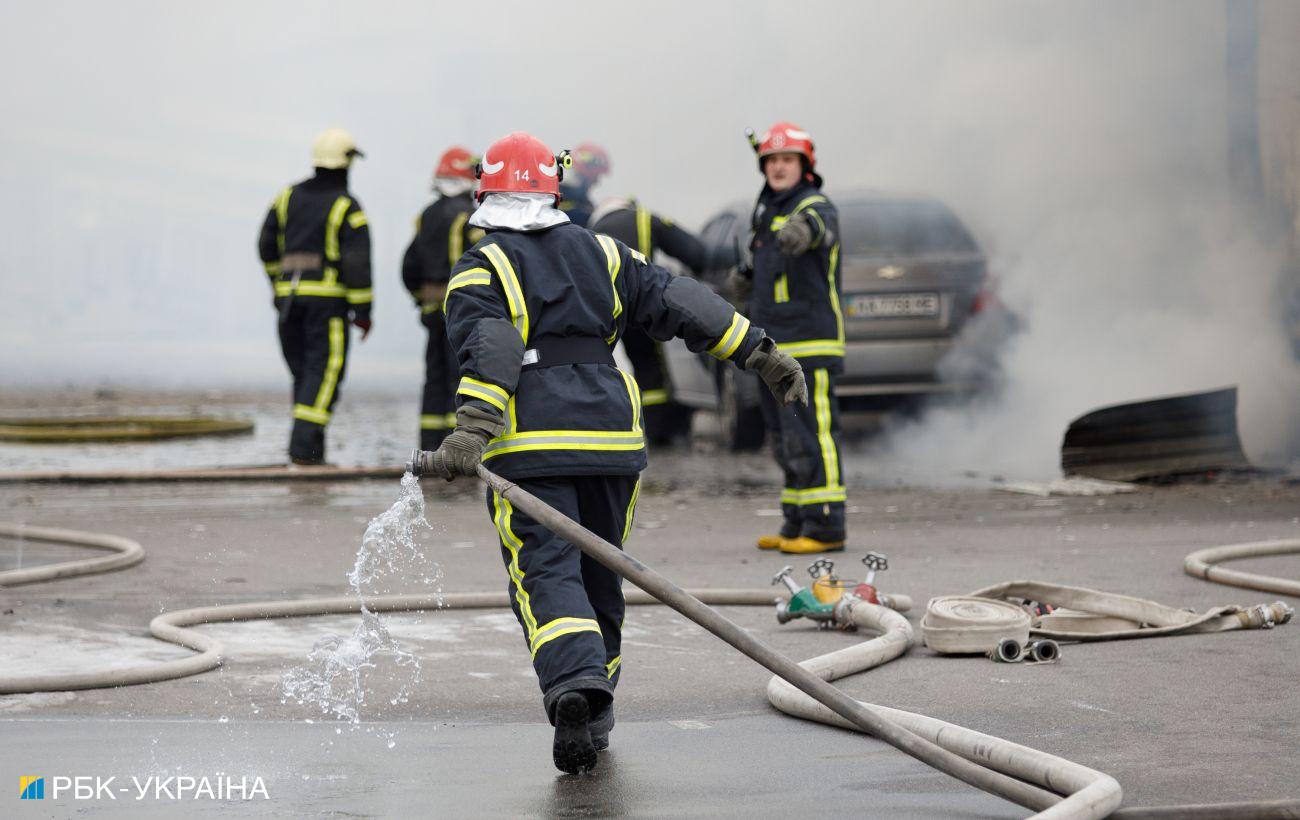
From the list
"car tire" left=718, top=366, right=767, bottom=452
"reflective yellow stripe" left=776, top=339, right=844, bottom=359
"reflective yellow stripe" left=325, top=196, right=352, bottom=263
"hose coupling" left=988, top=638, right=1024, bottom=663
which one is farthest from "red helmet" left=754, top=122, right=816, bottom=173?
"reflective yellow stripe" left=325, top=196, right=352, bottom=263

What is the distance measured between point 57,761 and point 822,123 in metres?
11.7

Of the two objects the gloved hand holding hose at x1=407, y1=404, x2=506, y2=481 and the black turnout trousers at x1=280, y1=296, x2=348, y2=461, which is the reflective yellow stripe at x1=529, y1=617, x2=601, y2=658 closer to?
the gloved hand holding hose at x1=407, y1=404, x2=506, y2=481

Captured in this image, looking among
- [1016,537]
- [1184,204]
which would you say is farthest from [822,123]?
[1016,537]

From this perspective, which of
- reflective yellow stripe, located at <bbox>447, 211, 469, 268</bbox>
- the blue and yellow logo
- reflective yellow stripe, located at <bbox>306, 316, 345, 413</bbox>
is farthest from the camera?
reflective yellow stripe, located at <bbox>447, 211, 469, 268</bbox>

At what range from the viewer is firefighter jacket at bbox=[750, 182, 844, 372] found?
25.3ft

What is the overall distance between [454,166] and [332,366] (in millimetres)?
1521

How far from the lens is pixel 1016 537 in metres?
7.95

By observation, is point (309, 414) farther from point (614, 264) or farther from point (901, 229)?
point (614, 264)

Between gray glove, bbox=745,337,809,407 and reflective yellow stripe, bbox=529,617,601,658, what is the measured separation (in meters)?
0.77

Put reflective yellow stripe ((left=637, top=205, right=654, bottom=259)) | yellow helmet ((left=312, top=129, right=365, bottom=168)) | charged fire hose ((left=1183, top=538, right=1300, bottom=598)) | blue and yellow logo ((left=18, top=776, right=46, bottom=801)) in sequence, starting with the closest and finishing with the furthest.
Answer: blue and yellow logo ((left=18, top=776, right=46, bottom=801))
charged fire hose ((left=1183, top=538, right=1300, bottom=598))
reflective yellow stripe ((left=637, top=205, right=654, bottom=259))
yellow helmet ((left=312, top=129, right=365, bottom=168))

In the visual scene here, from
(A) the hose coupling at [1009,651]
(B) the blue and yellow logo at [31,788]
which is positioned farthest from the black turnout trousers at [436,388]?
(B) the blue and yellow logo at [31,788]

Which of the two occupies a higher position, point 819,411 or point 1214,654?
point 819,411

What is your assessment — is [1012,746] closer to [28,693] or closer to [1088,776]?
[1088,776]

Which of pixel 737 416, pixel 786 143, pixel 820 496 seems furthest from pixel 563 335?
pixel 737 416
